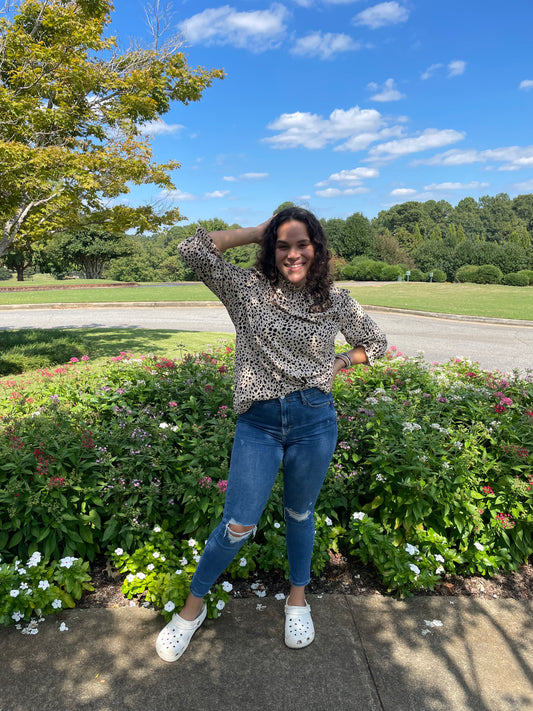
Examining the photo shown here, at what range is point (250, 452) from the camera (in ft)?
5.98

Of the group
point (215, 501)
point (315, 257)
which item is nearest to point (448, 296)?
point (215, 501)

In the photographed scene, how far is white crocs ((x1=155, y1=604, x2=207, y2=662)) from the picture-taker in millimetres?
1995

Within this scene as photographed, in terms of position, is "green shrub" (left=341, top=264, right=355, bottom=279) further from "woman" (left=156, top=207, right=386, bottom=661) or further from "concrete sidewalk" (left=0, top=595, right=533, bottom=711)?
"woman" (left=156, top=207, right=386, bottom=661)

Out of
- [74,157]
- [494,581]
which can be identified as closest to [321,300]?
[494,581]

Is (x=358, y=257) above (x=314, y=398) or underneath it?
above

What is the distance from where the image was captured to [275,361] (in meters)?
1.80

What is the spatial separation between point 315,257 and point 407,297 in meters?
24.7

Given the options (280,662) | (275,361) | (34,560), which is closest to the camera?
(275,361)

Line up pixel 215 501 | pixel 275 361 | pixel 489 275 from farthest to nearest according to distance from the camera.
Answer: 1. pixel 489 275
2. pixel 215 501
3. pixel 275 361

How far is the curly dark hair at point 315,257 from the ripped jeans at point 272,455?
40 cm

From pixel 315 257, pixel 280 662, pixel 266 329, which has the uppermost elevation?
pixel 315 257

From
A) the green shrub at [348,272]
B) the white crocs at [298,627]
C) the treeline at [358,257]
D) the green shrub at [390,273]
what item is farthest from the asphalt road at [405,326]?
the green shrub at [348,272]

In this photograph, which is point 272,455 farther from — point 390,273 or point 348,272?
point 348,272

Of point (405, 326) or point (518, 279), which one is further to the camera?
point (518, 279)
